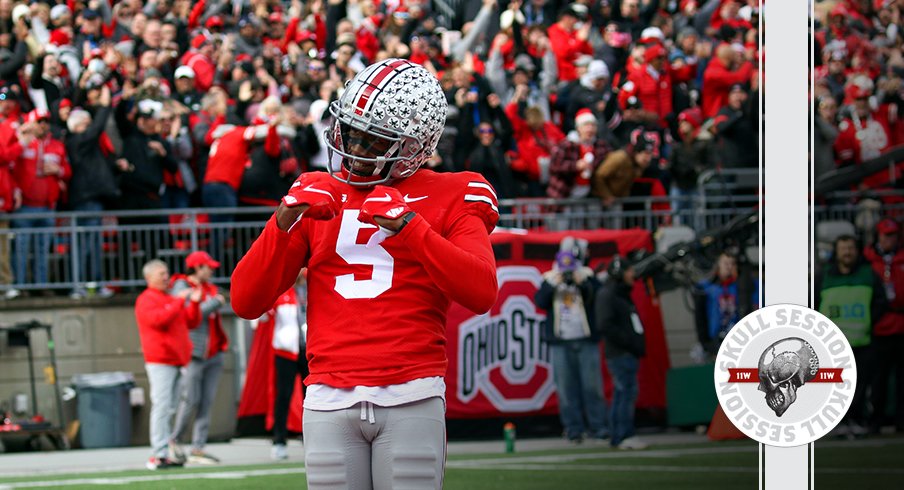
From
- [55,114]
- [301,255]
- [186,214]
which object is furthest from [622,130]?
[301,255]

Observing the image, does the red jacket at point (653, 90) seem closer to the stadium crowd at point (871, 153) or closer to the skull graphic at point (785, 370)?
the stadium crowd at point (871, 153)

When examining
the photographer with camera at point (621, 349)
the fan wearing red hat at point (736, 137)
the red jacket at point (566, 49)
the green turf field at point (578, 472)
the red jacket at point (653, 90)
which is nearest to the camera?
the green turf field at point (578, 472)

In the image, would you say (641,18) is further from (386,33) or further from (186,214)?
(186,214)

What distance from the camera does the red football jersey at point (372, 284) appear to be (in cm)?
312

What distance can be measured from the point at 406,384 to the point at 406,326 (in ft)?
0.39

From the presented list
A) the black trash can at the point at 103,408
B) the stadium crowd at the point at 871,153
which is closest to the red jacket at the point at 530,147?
the stadium crowd at the point at 871,153

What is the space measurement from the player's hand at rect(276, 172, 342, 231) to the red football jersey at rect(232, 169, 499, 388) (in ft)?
0.22

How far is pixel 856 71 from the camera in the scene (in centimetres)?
1033

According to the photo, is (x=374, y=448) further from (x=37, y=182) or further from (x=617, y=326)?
(x=37, y=182)

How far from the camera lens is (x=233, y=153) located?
11688 millimetres

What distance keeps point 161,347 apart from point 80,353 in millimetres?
2367

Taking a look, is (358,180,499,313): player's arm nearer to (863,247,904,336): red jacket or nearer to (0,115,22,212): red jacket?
(863,247,904,336): red jacket

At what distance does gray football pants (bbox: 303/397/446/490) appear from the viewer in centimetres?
309

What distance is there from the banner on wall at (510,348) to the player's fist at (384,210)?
8218 mm
